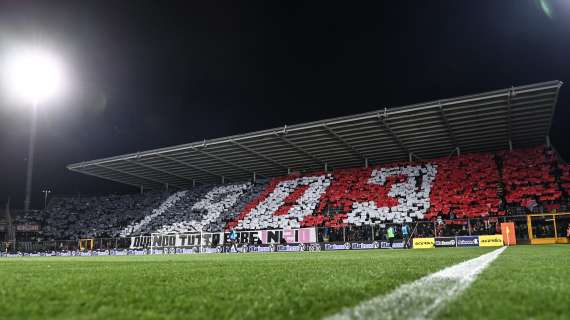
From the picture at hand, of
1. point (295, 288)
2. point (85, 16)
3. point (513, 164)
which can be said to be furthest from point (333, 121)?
point (295, 288)

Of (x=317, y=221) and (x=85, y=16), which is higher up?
(x=85, y=16)

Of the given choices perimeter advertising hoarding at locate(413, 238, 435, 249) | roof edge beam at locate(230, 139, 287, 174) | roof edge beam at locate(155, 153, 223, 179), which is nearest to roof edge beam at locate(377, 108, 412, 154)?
perimeter advertising hoarding at locate(413, 238, 435, 249)

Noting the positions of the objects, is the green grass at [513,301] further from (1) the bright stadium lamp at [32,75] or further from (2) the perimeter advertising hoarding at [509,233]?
(1) the bright stadium lamp at [32,75]

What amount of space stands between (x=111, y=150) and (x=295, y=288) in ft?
128

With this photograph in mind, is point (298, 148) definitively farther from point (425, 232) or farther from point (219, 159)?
point (425, 232)

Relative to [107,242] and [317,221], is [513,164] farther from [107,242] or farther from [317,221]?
[107,242]

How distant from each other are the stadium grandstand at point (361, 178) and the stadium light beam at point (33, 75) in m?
7.31

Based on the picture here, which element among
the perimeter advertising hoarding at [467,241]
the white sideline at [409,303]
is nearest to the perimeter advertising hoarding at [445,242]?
the perimeter advertising hoarding at [467,241]

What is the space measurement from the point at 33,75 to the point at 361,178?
89.8 ft

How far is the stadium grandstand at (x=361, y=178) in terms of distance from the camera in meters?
23.9

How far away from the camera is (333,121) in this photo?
26641 mm

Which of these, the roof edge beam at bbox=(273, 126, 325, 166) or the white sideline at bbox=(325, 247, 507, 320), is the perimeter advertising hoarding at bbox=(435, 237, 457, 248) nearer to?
the roof edge beam at bbox=(273, 126, 325, 166)

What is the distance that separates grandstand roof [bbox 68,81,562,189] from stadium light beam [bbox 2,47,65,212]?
24.3ft

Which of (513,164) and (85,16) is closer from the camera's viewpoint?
(85,16)
